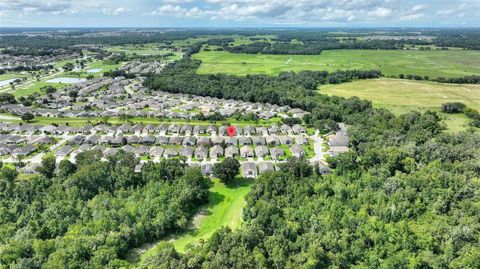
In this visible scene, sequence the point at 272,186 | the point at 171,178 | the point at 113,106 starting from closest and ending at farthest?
the point at 272,186, the point at 171,178, the point at 113,106

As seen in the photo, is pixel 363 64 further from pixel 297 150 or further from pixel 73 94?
pixel 73 94

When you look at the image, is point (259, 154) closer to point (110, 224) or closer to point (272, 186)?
point (272, 186)

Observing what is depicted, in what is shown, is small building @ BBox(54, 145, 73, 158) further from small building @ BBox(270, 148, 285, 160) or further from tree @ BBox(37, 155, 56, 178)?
small building @ BBox(270, 148, 285, 160)

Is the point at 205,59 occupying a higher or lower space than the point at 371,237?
higher

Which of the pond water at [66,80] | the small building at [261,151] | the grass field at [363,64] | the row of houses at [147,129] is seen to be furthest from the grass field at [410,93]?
the pond water at [66,80]

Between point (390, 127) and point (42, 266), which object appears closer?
point (42, 266)

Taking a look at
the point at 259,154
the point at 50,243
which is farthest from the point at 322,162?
the point at 50,243
